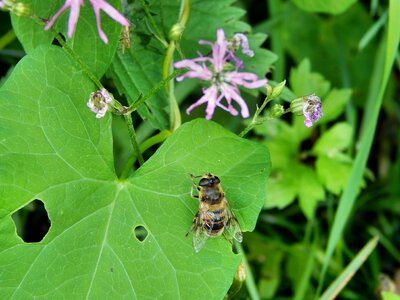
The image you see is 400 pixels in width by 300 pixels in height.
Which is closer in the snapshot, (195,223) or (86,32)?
(195,223)

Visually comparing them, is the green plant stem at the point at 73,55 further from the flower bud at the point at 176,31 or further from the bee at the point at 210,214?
the bee at the point at 210,214

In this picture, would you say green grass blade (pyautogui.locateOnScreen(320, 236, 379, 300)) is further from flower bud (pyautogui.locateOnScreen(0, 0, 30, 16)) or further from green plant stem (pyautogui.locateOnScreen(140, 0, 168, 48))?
flower bud (pyautogui.locateOnScreen(0, 0, 30, 16))

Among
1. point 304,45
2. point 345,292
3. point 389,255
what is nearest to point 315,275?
point 345,292

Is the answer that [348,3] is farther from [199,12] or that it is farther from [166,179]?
[166,179]

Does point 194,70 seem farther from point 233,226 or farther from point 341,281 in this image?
point 341,281

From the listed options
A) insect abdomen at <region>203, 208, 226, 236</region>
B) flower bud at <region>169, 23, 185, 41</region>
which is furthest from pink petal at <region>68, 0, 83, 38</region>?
insect abdomen at <region>203, 208, 226, 236</region>

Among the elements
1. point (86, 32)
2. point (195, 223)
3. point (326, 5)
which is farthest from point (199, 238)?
point (326, 5)
